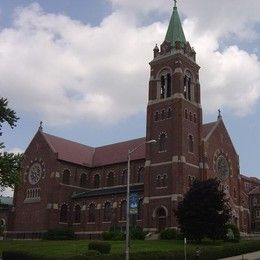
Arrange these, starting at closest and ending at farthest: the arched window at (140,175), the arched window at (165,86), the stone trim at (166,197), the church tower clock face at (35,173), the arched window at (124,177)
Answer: the stone trim at (166,197), the arched window at (165,86), the arched window at (140,175), the arched window at (124,177), the church tower clock face at (35,173)

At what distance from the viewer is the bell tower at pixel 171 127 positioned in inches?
2655

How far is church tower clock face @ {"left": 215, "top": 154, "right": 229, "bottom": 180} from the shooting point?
76.4m

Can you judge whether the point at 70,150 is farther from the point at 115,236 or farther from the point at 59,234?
the point at 115,236

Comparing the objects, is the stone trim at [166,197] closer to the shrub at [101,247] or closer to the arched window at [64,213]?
the arched window at [64,213]

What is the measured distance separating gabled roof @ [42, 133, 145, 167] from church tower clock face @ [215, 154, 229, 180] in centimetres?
1233

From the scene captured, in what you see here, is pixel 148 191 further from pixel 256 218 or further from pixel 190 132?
pixel 256 218

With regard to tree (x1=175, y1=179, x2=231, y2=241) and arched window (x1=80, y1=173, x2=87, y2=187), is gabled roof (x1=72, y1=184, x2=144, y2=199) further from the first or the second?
tree (x1=175, y1=179, x2=231, y2=241)

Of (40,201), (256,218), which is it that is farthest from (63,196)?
(256,218)

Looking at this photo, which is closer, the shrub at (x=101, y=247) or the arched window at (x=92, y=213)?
the shrub at (x=101, y=247)

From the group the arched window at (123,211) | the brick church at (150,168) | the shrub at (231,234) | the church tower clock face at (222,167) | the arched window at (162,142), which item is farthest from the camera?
the church tower clock face at (222,167)

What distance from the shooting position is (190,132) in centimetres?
7219

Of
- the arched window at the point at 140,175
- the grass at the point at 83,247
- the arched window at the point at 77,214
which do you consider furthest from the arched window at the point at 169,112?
the arched window at the point at 77,214

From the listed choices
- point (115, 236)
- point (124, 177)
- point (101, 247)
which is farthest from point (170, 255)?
point (124, 177)

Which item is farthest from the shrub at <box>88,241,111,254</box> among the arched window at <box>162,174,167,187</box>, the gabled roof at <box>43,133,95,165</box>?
the gabled roof at <box>43,133,95,165</box>
